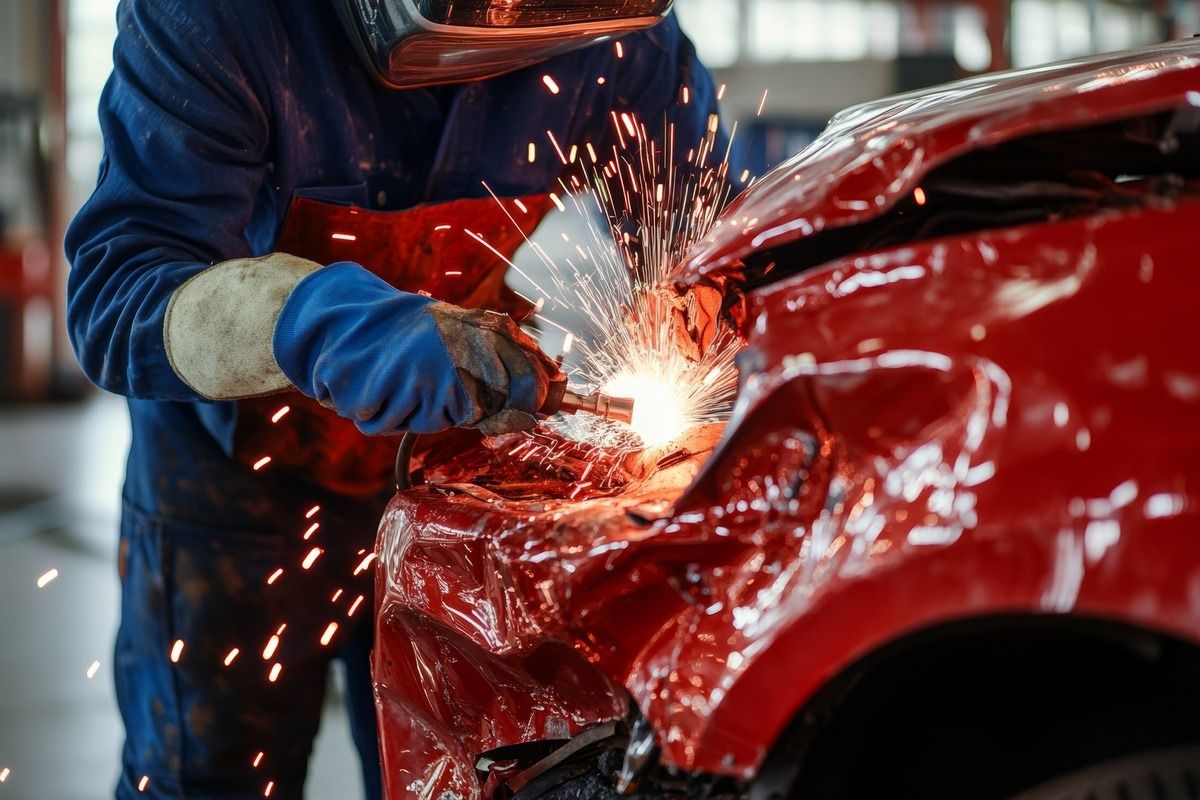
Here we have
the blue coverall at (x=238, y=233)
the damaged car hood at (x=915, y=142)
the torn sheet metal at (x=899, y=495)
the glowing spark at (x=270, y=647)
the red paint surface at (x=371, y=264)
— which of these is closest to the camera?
the torn sheet metal at (x=899, y=495)

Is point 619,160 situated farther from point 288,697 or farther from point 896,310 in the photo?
point 896,310

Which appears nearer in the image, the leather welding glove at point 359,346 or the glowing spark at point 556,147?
the leather welding glove at point 359,346

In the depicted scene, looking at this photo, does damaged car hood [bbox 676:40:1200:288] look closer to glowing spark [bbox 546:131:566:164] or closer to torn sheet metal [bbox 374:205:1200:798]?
torn sheet metal [bbox 374:205:1200:798]

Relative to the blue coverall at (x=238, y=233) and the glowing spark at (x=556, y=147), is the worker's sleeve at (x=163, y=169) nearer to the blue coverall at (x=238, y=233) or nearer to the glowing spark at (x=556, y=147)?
the blue coverall at (x=238, y=233)

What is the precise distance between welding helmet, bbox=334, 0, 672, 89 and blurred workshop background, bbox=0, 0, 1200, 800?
187 cm

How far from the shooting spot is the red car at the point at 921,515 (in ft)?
2.76

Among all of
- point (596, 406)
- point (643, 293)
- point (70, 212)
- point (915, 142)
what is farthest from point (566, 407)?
point (70, 212)

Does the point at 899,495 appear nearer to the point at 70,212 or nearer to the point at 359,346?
the point at 359,346

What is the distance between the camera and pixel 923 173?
1014mm

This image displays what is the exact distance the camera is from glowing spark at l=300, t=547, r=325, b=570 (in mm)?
1917

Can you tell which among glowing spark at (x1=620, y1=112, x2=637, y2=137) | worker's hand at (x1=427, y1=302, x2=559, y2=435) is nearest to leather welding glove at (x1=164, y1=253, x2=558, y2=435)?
worker's hand at (x1=427, y1=302, x2=559, y2=435)

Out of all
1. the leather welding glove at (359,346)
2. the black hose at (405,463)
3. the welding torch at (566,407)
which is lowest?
the black hose at (405,463)

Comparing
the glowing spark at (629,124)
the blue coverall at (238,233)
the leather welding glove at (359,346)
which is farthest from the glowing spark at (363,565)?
the glowing spark at (629,124)

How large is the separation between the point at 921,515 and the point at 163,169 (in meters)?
1.14
